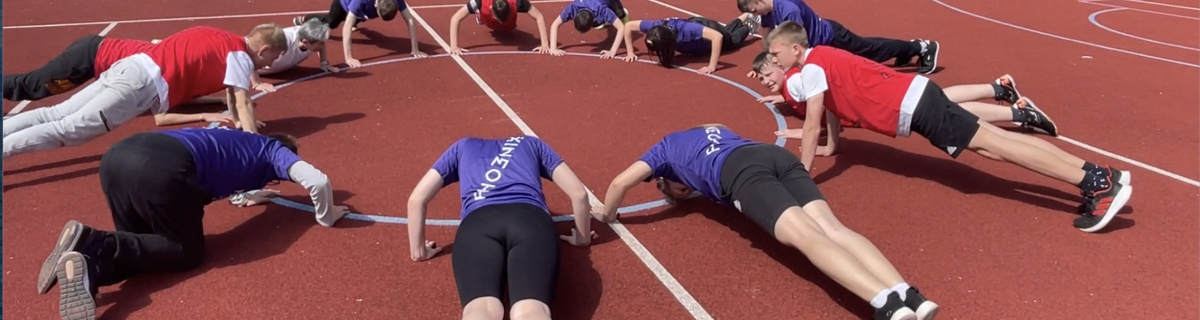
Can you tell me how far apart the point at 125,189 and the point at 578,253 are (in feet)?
8.48

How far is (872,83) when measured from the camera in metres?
5.50

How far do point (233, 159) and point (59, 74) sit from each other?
3.34m

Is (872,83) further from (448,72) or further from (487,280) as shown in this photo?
(448,72)

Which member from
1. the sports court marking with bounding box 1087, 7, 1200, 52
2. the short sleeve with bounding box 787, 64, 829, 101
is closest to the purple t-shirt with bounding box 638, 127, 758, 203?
the short sleeve with bounding box 787, 64, 829, 101

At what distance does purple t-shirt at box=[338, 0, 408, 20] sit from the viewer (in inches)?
392

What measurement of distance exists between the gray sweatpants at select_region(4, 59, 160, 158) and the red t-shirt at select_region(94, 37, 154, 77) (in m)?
0.51

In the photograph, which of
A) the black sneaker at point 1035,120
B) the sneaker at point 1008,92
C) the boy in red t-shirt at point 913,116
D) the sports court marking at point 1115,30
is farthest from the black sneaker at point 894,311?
the sports court marking at point 1115,30

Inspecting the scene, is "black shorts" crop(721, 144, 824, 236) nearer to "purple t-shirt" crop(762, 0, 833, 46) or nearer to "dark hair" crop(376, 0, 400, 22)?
"purple t-shirt" crop(762, 0, 833, 46)

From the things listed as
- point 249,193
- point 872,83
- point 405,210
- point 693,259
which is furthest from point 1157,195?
point 249,193

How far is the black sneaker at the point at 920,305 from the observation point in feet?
11.5

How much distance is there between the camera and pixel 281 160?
4.67m

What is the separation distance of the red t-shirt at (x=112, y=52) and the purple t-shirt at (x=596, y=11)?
5.28 meters

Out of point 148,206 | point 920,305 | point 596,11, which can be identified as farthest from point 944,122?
point 596,11

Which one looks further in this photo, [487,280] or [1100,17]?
[1100,17]
